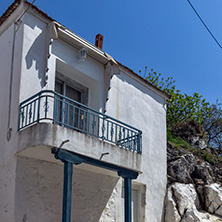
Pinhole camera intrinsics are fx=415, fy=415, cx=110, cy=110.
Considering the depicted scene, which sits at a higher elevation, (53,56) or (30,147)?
(53,56)

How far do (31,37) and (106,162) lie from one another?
12.7ft

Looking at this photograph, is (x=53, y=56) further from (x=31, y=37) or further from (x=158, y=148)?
(x=158, y=148)

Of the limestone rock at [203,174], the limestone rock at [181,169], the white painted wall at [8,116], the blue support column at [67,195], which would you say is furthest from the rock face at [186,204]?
the white painted wall at [8,116]

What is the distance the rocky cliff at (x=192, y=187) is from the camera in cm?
1433

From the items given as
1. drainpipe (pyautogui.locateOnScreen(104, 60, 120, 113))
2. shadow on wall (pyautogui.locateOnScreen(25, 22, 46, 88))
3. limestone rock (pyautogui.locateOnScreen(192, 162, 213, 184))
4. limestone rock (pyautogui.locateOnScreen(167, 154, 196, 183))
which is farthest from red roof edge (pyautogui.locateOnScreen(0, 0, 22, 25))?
limestone rock (pyautogui.locateOnScreen(192, 162, 213, 184))

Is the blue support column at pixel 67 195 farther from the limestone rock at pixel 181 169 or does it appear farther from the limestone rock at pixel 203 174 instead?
the limestone rock at pixel 203 174

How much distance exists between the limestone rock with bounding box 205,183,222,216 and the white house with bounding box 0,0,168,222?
2.25 meters

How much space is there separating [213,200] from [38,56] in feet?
28.5

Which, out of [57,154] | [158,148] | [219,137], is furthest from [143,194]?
[219,137]

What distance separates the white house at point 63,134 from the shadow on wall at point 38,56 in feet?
0.09

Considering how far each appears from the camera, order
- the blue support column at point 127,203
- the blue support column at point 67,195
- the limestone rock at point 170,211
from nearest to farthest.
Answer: the blue support column at point 67,195
the blue support column at point 127,203
the limestone rock at point 170,211

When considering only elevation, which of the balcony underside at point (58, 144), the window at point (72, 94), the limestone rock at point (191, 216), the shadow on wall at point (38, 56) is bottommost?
the limestone rock at point (191, 216)

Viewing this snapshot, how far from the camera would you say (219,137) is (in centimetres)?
2939

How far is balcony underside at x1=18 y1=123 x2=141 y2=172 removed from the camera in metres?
9.48
